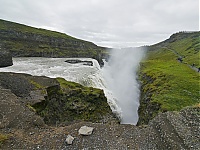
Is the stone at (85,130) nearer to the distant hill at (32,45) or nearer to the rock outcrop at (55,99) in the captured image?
the rock outcrop at (55,99)

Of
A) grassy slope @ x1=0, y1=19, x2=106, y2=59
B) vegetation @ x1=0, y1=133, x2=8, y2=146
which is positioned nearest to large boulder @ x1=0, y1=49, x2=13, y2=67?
grassy slope @ x1=0, y1=19, x2=106, y2=59

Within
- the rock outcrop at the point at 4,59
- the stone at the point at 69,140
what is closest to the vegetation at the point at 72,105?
the stone at the point at 69,140

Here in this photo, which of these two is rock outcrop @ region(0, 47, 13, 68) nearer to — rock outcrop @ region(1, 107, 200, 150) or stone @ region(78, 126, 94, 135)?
rock outcrop @ region(1, 107, 200, 150)

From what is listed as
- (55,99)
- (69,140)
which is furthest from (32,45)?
(69,140)

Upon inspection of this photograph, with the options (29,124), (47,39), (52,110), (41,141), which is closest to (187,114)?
(41,141)

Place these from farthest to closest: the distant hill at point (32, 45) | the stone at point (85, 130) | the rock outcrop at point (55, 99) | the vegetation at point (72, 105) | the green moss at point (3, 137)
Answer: the distant hill at point (32, 45), the vegetation at point (72, 105), the rock outcrop at point (55, 99), the stone at point (85, 130), the green moss at point (3, 137)

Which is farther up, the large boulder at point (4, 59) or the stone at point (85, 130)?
the large boulder at point (4, 59)

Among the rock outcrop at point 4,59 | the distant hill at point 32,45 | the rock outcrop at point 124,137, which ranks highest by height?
the distant hill at point 32,45

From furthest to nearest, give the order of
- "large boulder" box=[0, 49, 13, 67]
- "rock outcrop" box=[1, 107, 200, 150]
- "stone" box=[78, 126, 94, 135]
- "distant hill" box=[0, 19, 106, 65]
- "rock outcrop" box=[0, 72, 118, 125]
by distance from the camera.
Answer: "distant hill" box=[0, 19, 106, 65], "large boulder" box=[0, 49, 13, 67], "rock outcrop" box=[0, 72, 118, 125], "stone" box=[78, 126, 94, 135], "rock outcrop" box=[1, 107, 200, 150]

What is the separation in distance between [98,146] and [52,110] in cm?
1456

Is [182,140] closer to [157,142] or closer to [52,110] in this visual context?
[157,142]

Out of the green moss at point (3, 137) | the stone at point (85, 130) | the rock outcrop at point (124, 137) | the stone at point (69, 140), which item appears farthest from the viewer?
the stone at point (85, 130)

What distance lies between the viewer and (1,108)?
54.2ft

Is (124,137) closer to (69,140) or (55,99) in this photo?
(69,140)
